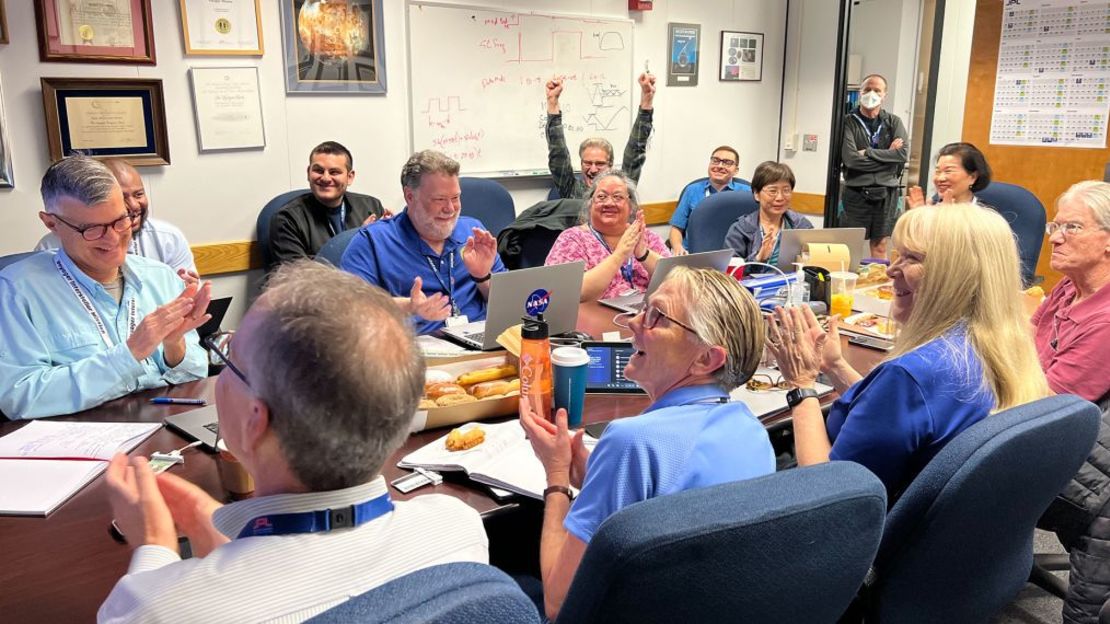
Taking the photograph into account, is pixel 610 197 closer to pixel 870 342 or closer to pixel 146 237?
pixel 870 342

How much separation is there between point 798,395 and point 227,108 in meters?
3.16

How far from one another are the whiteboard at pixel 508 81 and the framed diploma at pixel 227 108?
2.84ft

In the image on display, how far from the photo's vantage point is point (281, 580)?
85 centimetres

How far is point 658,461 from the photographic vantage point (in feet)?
4.13

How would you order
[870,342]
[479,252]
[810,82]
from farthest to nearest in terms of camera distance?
[810,82] → [479,252] → [870,342]

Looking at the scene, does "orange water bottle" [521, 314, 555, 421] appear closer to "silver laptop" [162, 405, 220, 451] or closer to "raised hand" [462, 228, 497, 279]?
"silver laptop" [162, 405, 220, 451]

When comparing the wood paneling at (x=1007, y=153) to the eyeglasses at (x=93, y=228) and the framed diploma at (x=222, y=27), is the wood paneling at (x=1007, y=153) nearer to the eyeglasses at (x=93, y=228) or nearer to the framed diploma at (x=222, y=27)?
the framed diploma at (x=222, y=27)

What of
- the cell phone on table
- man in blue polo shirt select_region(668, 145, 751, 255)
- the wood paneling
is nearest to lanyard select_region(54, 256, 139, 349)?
the cell phone on table

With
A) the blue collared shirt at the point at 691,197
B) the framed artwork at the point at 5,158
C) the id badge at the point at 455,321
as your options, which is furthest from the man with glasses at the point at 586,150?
the framed artwork at the point at 5,158

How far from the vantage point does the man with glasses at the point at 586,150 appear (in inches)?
181

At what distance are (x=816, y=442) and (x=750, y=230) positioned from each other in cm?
235

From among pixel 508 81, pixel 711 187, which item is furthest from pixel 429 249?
pixel 711 187

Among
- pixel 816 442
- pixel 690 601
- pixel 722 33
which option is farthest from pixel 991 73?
pixel 690 601

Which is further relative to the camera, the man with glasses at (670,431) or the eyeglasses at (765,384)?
the eyeglasses at (765,384)
